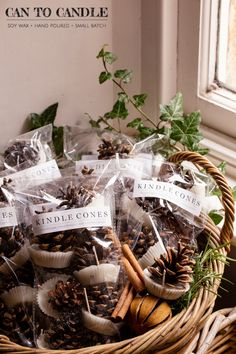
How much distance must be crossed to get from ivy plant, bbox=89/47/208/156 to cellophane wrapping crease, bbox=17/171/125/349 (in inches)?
13.8

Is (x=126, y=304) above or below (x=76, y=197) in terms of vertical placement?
below

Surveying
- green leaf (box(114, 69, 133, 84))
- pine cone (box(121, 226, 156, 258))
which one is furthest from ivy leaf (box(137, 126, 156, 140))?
pine cone (box(121, 226, 156, 258))

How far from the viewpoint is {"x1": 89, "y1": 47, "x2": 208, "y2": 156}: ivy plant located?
1230 millimetres

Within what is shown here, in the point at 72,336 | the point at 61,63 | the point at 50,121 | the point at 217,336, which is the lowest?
the point at 217,336

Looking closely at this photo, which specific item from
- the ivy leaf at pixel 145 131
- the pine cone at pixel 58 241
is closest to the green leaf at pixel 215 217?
the ivy leaf at pixel 145 131

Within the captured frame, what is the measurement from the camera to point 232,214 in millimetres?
992

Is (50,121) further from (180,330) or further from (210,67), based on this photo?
(180,330)

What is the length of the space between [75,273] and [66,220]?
0.25ft

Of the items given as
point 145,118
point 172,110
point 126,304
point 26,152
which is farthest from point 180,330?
point 145,118

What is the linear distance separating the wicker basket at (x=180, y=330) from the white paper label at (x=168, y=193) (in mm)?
50

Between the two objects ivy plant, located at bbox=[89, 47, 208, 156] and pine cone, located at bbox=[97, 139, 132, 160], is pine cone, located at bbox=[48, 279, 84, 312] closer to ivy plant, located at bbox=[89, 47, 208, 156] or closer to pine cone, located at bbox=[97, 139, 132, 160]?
pine cone, located at bbox=[97, 139, 132, 160]

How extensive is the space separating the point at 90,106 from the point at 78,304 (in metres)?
0.61

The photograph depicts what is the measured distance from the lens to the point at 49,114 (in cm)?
133

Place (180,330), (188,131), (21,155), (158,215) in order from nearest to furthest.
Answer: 1. (180,330)
2. (158,215)
3. (21,155)
4. (188,131)
